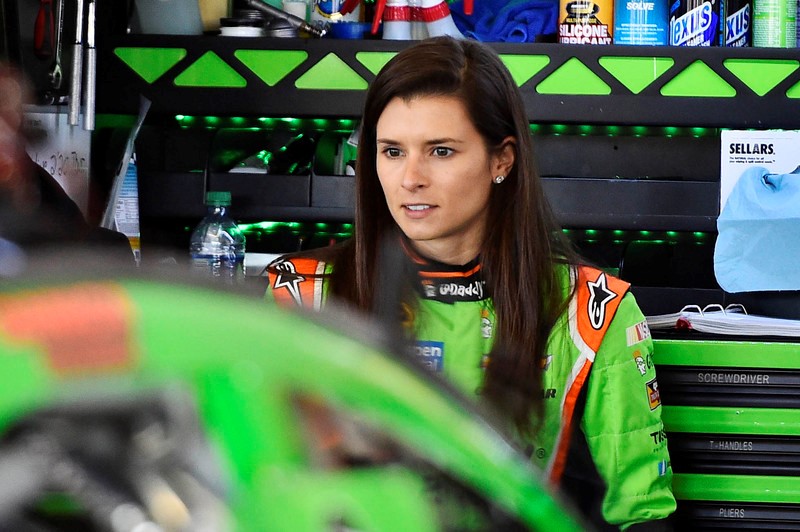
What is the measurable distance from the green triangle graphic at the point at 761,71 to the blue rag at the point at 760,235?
180 millimetres

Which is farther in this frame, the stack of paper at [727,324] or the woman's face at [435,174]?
the stack of paper at [727,324]

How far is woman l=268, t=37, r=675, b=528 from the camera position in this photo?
44.5 inches

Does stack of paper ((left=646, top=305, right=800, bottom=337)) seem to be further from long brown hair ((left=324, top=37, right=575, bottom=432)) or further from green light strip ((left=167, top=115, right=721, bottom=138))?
long brown hair ((left=324, top=37, right=575, bottom=432))

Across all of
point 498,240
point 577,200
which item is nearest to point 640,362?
point 498,240

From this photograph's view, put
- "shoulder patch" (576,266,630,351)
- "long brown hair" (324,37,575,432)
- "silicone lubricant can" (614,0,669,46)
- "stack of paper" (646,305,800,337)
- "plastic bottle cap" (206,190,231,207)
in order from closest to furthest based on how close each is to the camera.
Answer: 1. "long brown hair" (324,37,575,432)
2. "shoulder patch" (576,266,630,351)
3. "stack of paper" (646,305,800,337)
4. "plastic bottle cap" (206,190,231,207)
5. "silicone lubricant can" (614,0,669,46)

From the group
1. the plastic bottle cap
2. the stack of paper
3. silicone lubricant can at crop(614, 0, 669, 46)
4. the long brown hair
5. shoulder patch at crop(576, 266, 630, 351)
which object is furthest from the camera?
silicone lubricant can at crop(614, 0, 669, 46)

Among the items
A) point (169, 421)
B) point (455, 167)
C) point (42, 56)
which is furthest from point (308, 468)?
point (42, 56)

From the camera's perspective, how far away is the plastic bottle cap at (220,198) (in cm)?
222

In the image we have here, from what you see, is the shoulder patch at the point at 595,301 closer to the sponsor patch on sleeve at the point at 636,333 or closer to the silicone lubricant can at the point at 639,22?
the sponsor patch on sleeve at the point at 636,333

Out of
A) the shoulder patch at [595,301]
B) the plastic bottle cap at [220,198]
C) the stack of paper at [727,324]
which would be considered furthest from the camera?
the plastic bottle cap at [220,198]

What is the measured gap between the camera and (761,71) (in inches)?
90.4

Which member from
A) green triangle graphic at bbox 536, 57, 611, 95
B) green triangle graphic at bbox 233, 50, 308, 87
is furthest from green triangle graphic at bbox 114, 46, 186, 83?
green triangle graphic at bbox 536, 57, 611, 95

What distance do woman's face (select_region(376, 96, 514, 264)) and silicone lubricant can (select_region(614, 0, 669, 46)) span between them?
1.18m

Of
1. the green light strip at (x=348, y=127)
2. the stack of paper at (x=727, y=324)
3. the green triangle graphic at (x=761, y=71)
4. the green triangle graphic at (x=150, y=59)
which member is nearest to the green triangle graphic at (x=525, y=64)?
the green light strip at (x=348, y=127)
